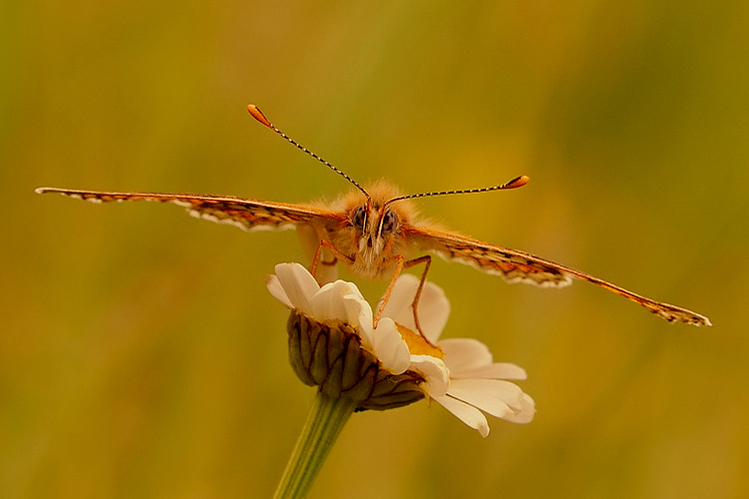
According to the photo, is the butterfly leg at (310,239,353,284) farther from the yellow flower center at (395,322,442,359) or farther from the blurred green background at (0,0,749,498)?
the blurred green background at (0,0,749,498)

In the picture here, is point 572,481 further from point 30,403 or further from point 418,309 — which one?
point 30,403

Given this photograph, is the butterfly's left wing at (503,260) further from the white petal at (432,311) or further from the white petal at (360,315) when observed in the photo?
the white petal at (360,315)

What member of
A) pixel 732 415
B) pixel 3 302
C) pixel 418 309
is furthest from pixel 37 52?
pixel 732 415

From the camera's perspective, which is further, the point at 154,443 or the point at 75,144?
the point at 75,144

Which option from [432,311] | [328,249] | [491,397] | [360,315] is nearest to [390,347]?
[360,315]

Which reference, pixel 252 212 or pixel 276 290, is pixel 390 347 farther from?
pixel 252 212

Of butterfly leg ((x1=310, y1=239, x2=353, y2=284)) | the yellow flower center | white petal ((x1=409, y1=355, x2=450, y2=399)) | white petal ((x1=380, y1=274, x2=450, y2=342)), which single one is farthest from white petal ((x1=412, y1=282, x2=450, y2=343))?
white petal ((x1=409, y1=355, x2=450, y2=399))
